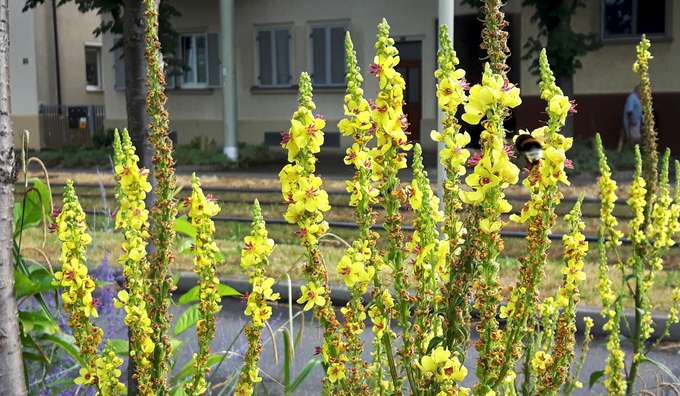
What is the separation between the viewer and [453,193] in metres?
1.84

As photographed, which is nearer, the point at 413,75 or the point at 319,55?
the point at 413,75

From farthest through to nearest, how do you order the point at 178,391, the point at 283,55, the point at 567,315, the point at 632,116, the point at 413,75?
the point at 283,55, the point at 413,75, the point at 632,116, the point at 178,391, the point at 567,315

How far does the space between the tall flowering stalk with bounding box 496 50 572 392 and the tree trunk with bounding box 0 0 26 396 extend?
1.28m

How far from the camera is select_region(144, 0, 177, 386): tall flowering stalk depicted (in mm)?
1871

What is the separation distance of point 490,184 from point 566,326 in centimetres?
70

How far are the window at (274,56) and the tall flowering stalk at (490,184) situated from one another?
21278mm

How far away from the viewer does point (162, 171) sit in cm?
187

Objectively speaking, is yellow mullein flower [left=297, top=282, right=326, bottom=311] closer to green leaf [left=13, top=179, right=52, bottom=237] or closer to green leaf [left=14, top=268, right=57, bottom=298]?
green leaf [left=14, top=268, right=57, bottom=298]

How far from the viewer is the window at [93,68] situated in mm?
30344

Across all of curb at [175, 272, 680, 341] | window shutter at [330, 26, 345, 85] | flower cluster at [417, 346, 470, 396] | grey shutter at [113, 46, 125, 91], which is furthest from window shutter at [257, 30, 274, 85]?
flower cluster at [417, 346, 470, 396]

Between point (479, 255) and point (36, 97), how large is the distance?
92.2ft

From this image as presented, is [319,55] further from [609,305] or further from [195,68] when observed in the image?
[609,305]

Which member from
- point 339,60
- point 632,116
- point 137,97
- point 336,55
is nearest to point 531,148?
point 137,97

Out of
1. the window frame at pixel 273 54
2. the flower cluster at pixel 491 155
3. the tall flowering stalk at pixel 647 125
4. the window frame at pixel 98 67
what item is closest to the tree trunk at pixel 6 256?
the flower cluster at pixel 491 155
